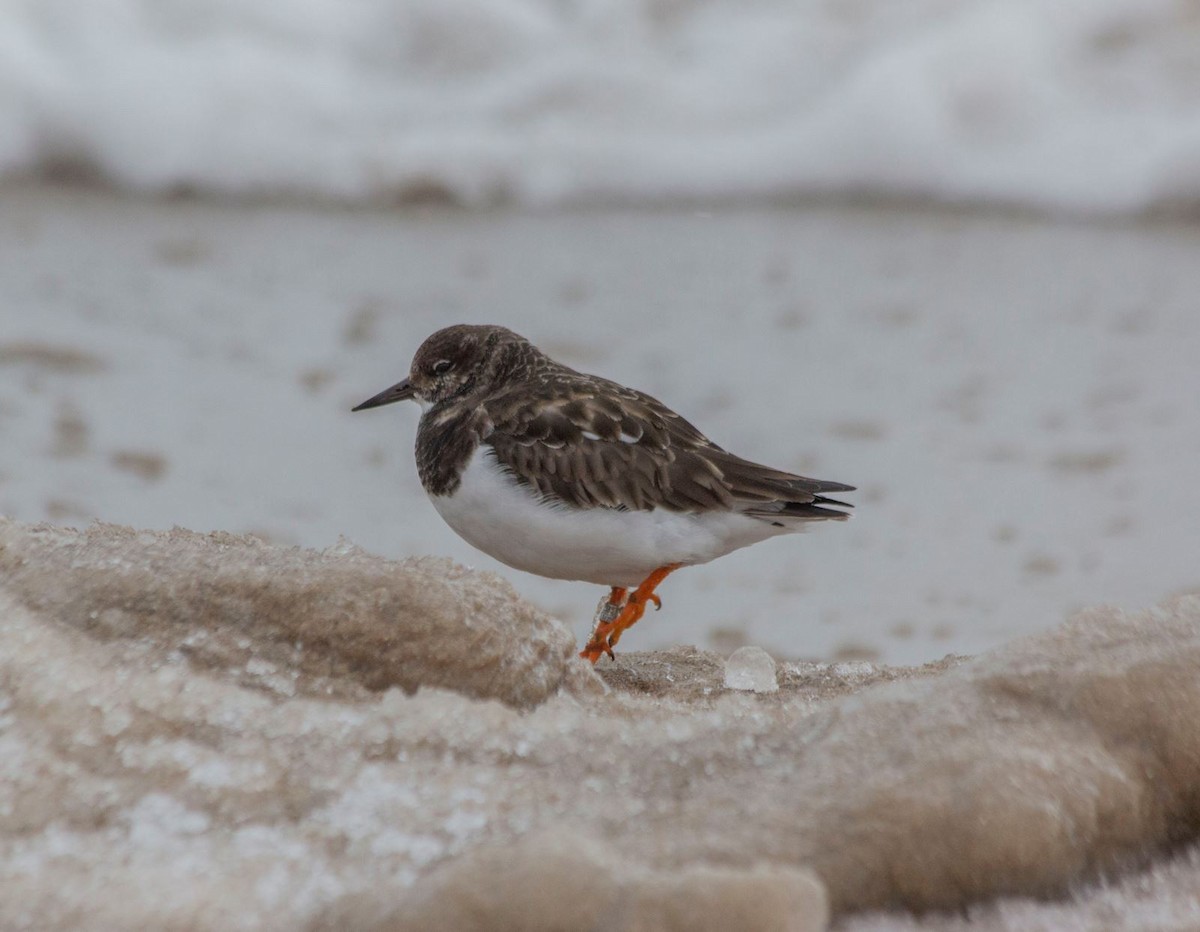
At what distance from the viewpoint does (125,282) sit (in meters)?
5.97

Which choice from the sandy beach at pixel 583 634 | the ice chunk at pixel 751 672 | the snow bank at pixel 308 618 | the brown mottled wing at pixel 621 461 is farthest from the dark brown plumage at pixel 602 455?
the snow bank at pixel 308 618

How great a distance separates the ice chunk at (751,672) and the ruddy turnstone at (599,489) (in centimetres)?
35

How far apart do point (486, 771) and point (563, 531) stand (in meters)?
1.26

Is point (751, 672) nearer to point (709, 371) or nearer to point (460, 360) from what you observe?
point (460, 360)

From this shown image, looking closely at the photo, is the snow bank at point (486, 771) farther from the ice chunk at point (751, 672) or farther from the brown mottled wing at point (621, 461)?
the brown mottled wing at point (621, 461)

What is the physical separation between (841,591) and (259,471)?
1.94m

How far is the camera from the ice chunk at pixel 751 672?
2.42 metres

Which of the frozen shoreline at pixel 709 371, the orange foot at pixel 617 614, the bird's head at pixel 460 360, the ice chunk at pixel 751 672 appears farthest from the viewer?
the frozen shoreline at pixel 709 371

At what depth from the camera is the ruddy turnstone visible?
2803mm

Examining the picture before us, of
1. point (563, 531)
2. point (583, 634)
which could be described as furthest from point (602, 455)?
point (583, 634)

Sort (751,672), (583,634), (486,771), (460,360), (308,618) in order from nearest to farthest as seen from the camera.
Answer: (486,771), (308,618), (751,672), (460,360), (583,634)

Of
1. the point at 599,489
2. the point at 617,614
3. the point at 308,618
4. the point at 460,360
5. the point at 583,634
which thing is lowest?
the point at 583,634

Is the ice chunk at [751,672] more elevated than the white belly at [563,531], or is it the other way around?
the white belly at [563,531]

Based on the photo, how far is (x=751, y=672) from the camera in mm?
2443
